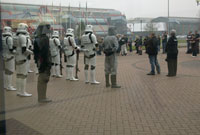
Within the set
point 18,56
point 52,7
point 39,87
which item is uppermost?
point 52,7

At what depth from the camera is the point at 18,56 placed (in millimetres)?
6879

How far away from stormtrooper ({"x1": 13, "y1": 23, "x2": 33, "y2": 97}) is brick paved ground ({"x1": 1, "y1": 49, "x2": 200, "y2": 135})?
294mm

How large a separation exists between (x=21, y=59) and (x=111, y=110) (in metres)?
3.00

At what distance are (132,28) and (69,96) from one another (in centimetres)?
2225

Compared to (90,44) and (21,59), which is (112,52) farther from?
Answer: (21,59)

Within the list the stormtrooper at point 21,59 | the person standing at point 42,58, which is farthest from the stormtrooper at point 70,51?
the person standing at point 42,58

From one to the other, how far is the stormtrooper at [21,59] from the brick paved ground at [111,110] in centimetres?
29

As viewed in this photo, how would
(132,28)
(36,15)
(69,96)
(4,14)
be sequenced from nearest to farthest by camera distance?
(4,14)
(36,15)
(69,96)
(132,28)

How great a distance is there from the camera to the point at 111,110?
5.70 metres

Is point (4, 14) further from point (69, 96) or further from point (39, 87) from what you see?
point (69, 96)

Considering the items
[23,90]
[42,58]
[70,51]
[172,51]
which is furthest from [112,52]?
[172,51]

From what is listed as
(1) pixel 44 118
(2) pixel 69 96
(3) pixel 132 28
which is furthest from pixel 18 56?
(3) pixel 132 28

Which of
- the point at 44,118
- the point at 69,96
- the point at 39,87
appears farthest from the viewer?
the point at 69,96

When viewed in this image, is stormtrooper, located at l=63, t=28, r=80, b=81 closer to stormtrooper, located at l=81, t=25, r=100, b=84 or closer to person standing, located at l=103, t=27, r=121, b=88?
stormtrooper, located at l=81, t=25, r=100, b=84
